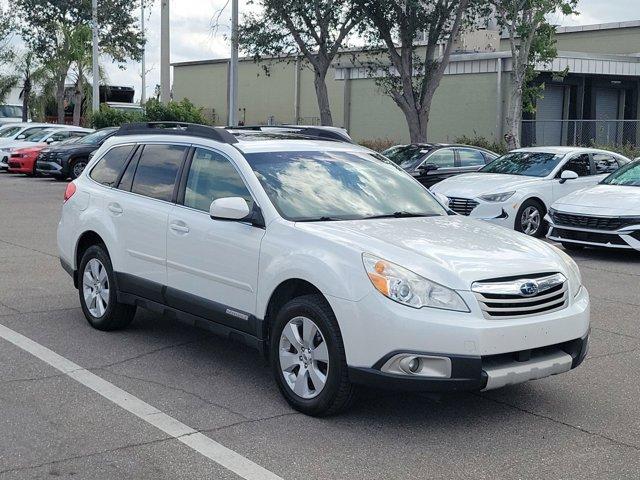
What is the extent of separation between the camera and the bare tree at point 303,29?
23.8 meters

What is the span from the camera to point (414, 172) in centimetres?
1769

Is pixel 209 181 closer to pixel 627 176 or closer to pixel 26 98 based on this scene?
pixel 627 176

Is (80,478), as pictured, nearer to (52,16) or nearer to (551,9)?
(551,9)

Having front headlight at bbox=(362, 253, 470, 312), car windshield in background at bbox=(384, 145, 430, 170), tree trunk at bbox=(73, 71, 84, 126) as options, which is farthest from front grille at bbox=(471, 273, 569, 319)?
tree trunk at bbox=(73, 71, 84, 126)

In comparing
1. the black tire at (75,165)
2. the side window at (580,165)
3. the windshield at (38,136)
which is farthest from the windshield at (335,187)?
the windshield at (38,136)

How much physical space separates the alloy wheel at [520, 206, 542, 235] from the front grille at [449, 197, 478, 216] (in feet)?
2.99

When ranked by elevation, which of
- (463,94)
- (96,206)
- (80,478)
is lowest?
(80,478)

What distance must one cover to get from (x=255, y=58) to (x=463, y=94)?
8572 millimetres

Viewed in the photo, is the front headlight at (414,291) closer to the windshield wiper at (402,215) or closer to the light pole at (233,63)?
the windshield wiper at (402,215)

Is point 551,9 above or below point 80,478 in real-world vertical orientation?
above

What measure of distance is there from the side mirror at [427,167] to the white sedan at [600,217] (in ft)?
14.4

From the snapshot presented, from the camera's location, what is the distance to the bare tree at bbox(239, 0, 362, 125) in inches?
938

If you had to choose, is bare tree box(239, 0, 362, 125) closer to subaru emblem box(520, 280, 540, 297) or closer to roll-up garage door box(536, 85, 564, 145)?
roll-up garage door box(536, 85, 564, 145)

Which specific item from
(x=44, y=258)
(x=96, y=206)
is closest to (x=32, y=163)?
(x=44, y=258)
